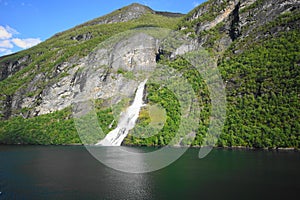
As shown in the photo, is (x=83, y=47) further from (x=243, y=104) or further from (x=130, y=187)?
(x=130, y=187)

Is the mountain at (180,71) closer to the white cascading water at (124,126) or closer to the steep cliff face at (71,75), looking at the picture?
the steep cliff face at (71,75)

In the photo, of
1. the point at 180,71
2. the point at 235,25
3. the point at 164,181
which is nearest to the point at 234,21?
the point at 235,25

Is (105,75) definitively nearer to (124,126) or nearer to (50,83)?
(50,83)

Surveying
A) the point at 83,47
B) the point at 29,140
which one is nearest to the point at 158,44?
the point at 83,47

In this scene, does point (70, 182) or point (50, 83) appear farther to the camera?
point (50, 83)

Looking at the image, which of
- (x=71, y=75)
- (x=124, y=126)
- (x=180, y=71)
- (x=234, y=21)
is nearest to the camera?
(x=124, y=126)

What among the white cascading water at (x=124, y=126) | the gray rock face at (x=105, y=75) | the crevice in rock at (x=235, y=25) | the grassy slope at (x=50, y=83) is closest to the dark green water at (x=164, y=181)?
the white cascading water at (x=124, y=126)

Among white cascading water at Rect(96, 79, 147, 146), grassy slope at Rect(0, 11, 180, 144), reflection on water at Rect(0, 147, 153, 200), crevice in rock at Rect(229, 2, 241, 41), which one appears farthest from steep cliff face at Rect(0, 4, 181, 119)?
reflection on water at Rect(0, 147, 153, 200)
